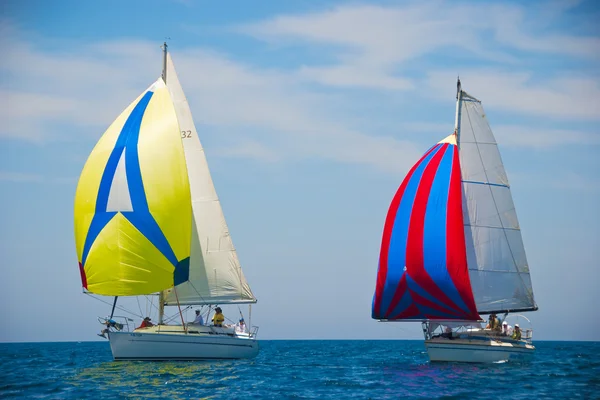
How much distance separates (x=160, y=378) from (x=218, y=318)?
766 cm

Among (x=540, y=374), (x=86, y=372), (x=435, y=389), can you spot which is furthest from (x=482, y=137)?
(x=86, y=372)

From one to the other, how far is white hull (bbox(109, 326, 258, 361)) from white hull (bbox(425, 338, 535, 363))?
867 cm

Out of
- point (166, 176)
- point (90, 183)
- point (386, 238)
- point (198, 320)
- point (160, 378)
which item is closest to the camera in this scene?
point (160, 378)

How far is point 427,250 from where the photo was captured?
34.8 m

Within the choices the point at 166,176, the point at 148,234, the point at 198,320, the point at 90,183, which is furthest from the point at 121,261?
the point at 198,320

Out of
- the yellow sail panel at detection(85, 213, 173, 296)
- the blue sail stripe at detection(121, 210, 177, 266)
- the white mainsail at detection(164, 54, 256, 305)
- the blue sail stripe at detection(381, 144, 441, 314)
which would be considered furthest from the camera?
the white mainsail at detection(164, 54, 256, 305)

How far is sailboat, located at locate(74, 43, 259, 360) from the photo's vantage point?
32.8m

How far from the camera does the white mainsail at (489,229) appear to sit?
36.1 meters

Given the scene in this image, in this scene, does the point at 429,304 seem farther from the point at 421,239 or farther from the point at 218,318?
the point at 218,318

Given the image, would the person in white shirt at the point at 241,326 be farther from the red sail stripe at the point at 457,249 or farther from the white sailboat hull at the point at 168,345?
the red sail stripe at the point at 457,249

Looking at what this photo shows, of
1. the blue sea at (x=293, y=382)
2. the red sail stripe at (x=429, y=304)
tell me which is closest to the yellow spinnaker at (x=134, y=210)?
the blue sea at (x=293, y=382)

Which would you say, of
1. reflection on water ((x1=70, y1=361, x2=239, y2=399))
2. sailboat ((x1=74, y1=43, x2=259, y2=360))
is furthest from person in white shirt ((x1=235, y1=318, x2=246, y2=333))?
reflection on water ((x1=70, y1=361, x2=239, y2=399))

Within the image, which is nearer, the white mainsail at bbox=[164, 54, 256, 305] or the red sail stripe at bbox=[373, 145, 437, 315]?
the red sail stripe at bbox=[373, 145, 437, 315]

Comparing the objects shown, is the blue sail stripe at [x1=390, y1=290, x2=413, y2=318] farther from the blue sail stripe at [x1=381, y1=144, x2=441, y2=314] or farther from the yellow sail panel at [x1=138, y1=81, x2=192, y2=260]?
the yellow sail panel at [x1=138, y1=81, x2=192, y2=260]
